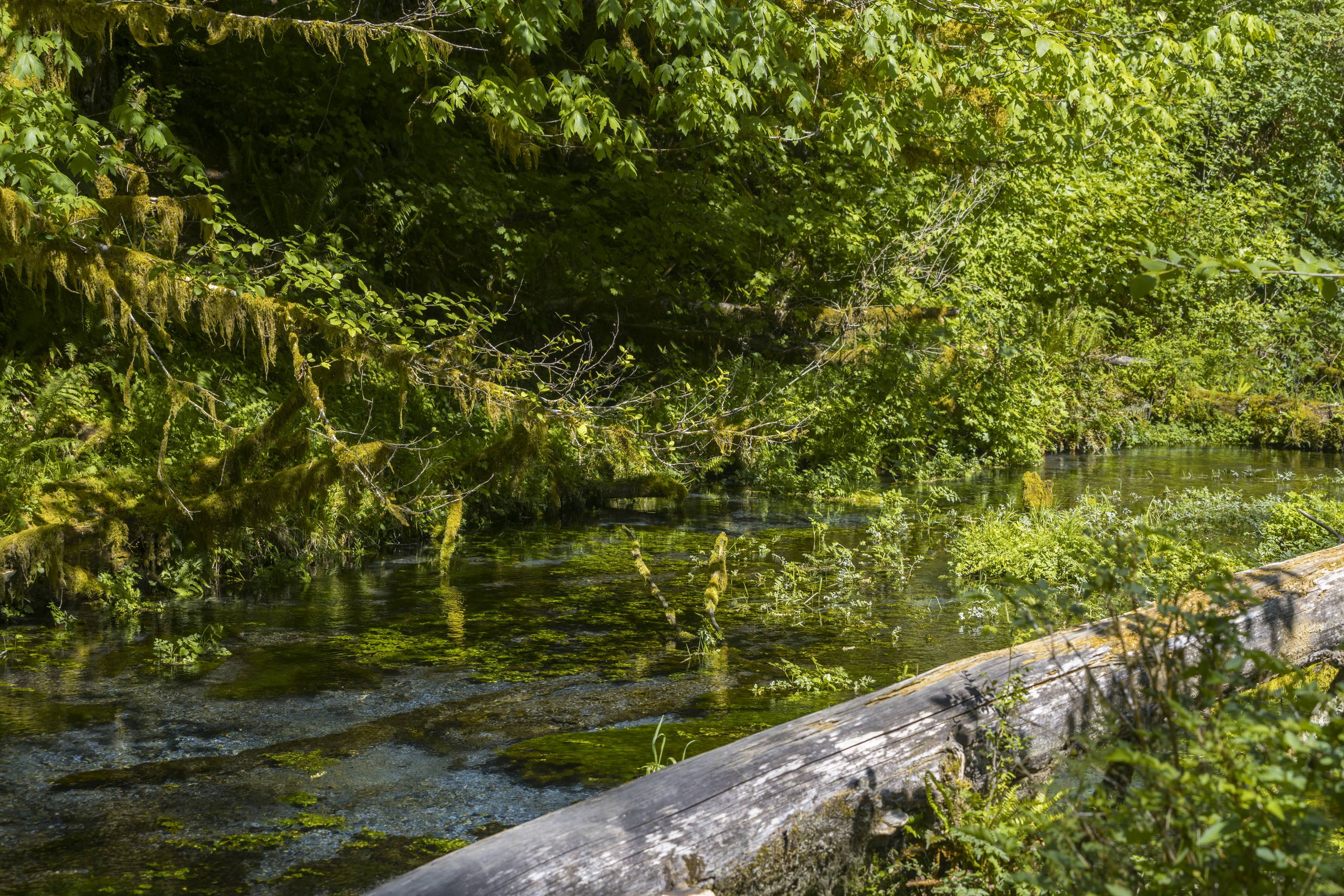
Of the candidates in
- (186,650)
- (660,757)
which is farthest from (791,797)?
(186,650)

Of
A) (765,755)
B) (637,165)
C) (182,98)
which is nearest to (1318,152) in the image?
(637,165)

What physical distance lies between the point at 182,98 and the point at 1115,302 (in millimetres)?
19612

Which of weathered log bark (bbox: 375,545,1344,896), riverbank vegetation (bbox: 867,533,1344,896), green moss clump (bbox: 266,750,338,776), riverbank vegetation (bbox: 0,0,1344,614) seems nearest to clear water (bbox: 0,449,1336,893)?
green moss clump (bbox: 266,750,338,776)

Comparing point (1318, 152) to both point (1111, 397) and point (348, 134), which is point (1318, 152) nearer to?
point (1111, 397)

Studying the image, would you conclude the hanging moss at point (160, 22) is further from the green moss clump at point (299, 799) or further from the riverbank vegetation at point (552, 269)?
A: the green moss clump at point (299, 799)

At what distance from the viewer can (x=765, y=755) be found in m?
3.71

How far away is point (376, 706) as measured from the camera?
6.36 m

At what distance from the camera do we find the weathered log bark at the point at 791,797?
10.1 feet

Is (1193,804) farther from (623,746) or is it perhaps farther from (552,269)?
(552,269)

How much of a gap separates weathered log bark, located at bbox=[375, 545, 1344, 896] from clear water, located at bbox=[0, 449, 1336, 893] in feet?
4.65

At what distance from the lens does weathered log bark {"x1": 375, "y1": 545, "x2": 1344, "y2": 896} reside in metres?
3.06

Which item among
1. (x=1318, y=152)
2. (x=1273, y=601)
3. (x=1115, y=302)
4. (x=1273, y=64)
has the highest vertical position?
(x=1273, y=64)

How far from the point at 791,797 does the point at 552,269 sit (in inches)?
518

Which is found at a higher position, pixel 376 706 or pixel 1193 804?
pixel 1193 804
